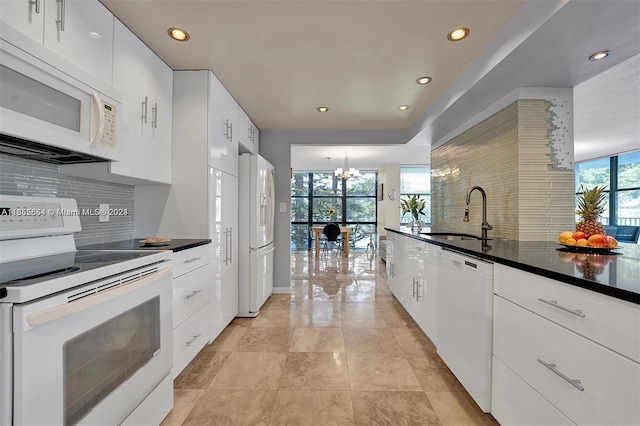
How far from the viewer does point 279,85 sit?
2604mm

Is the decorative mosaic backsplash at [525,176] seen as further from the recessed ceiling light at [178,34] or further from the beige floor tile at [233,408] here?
the recessed ceiling light at [178,34]

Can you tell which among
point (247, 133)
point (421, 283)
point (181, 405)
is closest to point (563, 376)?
point (421, 283)

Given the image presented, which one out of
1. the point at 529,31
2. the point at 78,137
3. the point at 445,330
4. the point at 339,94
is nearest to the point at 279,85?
the point at 339,94

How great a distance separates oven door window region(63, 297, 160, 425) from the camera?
3.14 feet

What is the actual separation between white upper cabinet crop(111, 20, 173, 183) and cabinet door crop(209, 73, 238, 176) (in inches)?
12.6

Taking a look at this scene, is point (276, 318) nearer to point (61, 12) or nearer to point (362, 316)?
point (362, 316)

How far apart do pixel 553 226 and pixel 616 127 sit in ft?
12.8

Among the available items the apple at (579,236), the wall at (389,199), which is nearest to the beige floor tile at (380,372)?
the apple at (579,236)

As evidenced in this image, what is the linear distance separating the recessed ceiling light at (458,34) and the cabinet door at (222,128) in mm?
1825

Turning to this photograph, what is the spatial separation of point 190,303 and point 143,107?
138 cm

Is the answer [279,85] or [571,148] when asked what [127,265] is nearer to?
[279,85]

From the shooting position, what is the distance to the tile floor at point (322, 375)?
158cm

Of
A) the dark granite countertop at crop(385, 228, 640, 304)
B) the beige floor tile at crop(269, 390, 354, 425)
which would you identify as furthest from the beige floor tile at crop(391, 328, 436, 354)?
the dark granite countertop at crop(385, 228, 640, 304)

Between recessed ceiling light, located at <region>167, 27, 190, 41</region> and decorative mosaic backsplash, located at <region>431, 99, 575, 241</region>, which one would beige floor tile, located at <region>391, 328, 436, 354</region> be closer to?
decorative mosaic backsplash, located at <region>431, 99, 575, 241</region>
